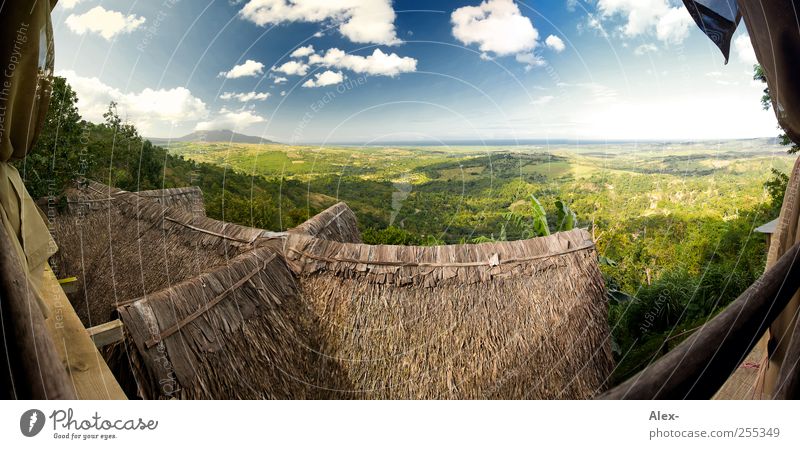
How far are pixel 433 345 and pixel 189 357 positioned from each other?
121cm

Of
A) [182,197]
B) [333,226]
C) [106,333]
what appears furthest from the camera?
[182,197]

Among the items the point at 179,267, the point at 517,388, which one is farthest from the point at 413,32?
the point at 517,388

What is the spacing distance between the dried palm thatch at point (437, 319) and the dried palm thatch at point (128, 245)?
0.61 m

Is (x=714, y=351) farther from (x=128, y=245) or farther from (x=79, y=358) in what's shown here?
(x=128, y=245)

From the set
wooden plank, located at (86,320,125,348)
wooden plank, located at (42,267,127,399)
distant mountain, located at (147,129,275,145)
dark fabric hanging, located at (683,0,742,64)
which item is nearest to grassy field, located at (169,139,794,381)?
distant mountain, located at (147,129,275,145)

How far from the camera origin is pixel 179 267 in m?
2.55

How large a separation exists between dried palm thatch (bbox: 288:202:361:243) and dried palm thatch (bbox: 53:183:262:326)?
515 mm

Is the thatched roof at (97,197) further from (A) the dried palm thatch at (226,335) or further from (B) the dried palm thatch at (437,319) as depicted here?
(B) the dried palm thatch at (437,319)

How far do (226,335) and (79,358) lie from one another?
80cm
